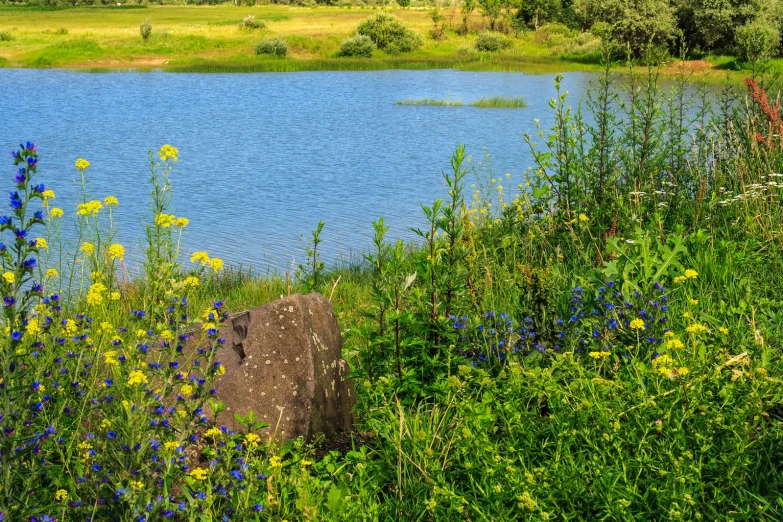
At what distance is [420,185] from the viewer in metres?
13.8

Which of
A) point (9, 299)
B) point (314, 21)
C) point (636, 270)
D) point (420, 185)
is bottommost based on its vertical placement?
point (420, 185)

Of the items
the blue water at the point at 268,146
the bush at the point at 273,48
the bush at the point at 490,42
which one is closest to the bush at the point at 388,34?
the bush at the point at 490,42

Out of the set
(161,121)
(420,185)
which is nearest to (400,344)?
(420,185)

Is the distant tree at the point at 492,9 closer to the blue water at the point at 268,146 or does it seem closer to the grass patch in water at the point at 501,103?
the blue water at the point at 268,146

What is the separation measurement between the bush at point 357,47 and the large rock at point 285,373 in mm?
43071

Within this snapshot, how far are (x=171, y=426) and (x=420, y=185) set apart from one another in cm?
1116

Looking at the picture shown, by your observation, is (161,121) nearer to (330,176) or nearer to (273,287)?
(330,176)

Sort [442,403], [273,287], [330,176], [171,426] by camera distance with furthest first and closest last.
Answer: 1. [330,176]
2. [273,287]
3. [442,403]
4. [171,426]

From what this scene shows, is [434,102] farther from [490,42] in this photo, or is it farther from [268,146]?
[490,42]

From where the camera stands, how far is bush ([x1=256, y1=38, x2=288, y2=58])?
4438 centimetres

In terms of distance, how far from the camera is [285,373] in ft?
12.9

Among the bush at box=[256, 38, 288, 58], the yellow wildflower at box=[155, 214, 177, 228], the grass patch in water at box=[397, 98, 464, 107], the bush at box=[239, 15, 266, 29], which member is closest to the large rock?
the yellow wildflower at box=[155, 214, 177, 228]

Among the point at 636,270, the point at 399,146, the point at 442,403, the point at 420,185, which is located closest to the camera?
the point at 442,403

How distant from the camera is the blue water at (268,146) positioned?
37.3 ft
